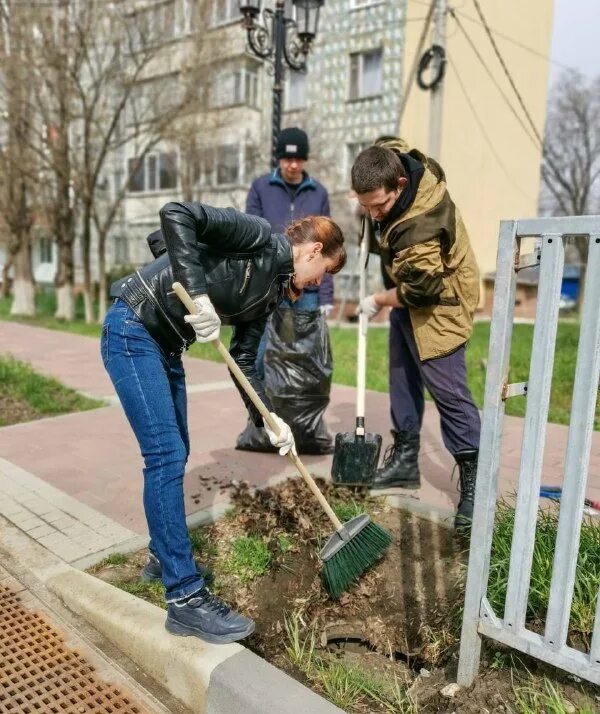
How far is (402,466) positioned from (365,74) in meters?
17.6

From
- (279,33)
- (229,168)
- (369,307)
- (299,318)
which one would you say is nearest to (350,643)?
(369,307)

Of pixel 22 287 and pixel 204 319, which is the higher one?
pixel 204 319

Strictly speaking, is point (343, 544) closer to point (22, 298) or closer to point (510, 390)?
point (510, 390)

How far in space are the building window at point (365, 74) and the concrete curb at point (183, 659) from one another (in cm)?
1813

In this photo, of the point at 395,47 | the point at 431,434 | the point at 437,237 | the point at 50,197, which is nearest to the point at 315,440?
the point at 431,434

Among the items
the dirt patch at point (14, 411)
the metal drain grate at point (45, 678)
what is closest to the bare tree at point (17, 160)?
the dirt patch at point (14, 411)

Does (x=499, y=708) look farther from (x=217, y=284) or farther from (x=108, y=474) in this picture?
(x=108, y=474)

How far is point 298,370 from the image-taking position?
4152 millimetres

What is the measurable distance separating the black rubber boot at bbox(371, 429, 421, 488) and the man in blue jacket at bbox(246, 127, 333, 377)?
4.51 feet

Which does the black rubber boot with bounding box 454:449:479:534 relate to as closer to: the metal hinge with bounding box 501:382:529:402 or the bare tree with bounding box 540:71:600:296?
the metal hinge with bounding box 501:382:529:402

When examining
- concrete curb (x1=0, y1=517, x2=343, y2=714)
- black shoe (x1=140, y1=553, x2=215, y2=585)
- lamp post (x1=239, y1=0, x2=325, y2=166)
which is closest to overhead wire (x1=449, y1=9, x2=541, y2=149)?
lamp post (x1=239, y1=0, x2=325, y2=166)

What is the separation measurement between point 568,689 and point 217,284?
1670mm

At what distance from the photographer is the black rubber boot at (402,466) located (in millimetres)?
3605

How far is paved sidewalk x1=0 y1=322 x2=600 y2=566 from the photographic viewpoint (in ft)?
10.1
